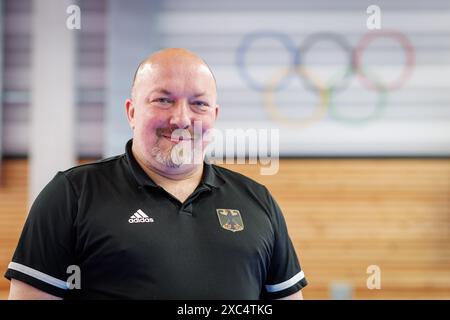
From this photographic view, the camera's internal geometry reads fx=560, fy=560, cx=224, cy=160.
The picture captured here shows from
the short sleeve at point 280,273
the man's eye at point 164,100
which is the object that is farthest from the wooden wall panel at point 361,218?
the man's eye at point 164,100

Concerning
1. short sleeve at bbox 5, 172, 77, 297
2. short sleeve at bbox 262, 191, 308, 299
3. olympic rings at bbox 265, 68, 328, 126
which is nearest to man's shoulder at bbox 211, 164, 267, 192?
short sleeve at bbox 262, 191, 308, 299

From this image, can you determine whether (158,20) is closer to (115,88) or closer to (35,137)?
(115,88)

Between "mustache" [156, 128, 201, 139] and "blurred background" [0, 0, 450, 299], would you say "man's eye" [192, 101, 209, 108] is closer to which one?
"mustache" [156, 128, 201, 139]

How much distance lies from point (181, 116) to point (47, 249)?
1.71ft

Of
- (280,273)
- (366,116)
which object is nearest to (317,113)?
(366,116)

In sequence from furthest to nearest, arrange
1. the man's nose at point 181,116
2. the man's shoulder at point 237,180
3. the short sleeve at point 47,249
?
the man's shoulder at point 237,180 → the man's nose at point 181,116 → the short sleeve at point 47,249

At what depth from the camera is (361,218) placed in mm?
4676

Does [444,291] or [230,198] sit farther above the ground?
[230,198]

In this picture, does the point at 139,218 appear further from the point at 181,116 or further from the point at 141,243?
the point at 181,116

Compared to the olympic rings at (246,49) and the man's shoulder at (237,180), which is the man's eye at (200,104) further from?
the olympic rings at (246,49)

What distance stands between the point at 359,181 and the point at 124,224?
11.3 ft

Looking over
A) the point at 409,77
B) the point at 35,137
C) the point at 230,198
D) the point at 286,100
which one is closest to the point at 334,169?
the point at 286,100

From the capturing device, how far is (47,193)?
5.14ft

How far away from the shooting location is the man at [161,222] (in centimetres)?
151
